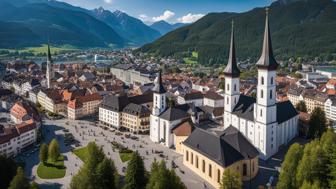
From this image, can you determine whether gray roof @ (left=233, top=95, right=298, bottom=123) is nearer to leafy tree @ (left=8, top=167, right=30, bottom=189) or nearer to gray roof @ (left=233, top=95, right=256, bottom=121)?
gray roof @ (left=233, top=95, right=256, bottom=121)

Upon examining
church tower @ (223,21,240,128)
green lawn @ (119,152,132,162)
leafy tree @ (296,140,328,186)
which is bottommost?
green lawn @ (119,152,132,162)

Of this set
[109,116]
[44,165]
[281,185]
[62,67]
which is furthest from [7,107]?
[62,67]

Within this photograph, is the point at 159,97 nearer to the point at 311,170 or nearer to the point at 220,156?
the point at 220,156

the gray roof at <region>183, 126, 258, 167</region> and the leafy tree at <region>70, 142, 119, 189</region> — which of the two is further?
the gray roof at <region>183, 126, 258, 167</region>

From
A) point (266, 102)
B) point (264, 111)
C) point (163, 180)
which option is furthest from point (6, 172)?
point (266, 102)

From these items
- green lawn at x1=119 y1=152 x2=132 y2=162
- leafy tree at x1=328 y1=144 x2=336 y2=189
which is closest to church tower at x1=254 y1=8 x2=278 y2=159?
leafy tree at x1=328 y1=144 x2=336 y2=189

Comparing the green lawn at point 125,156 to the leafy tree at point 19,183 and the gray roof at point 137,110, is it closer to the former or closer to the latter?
the gray roof at point 137,110

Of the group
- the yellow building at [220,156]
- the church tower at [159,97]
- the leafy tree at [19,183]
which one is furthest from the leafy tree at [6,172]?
the church tower at [159,97]
